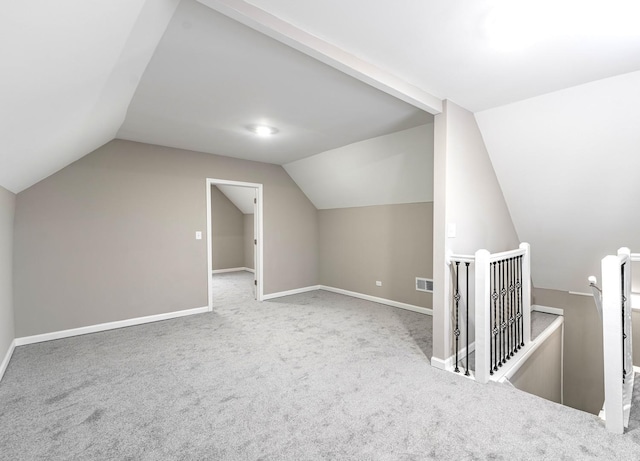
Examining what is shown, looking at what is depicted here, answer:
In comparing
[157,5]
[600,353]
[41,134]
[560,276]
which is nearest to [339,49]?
[157,5]

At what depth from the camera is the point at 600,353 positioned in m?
3.93

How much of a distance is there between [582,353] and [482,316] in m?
2.76

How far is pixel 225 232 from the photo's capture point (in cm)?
846

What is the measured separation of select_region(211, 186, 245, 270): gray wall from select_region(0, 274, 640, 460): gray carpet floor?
4.86 meters

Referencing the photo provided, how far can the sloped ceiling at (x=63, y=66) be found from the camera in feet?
3.66

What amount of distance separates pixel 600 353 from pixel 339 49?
4721mm

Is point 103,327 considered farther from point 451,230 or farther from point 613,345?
point 613,345

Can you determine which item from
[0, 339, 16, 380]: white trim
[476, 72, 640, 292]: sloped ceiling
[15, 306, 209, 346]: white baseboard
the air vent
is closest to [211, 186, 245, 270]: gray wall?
[15, 306, 209, 346]: white baseboard

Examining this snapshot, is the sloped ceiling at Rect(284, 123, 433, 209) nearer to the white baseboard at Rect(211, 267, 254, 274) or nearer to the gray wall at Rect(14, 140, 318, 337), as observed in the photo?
the gray wall at Rect(14, 140, 318, 337)

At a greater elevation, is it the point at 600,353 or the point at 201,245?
the point at 201,245

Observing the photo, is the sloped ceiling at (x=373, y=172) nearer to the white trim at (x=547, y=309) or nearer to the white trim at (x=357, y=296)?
the white trim at (x=357, y=296)

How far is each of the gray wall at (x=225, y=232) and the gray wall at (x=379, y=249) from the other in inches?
134

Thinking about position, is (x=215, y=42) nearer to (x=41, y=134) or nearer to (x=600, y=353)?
(x=41, y=134)

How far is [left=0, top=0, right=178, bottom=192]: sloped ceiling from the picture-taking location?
1.12 m
